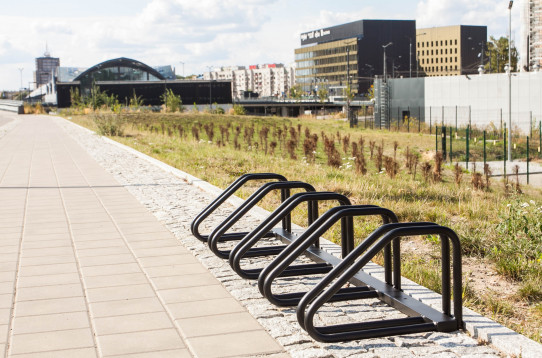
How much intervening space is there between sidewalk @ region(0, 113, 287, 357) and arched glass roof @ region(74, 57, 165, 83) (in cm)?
11005

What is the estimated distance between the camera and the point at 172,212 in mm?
9688

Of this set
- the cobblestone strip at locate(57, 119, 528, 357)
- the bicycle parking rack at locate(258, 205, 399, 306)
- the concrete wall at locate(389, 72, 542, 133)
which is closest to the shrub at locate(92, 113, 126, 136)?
the concrete wall at locate(389, 72, 542, 133)

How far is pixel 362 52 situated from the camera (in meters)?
150

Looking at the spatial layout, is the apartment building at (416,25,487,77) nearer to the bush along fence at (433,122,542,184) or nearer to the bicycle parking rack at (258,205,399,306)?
the bush along fence at (433,122,542,184)

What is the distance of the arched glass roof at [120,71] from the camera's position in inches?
4700

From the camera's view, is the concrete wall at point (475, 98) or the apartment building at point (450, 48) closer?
the concrete wall at point (475, 98)

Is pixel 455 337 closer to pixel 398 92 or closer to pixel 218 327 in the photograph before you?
pixel 218 327

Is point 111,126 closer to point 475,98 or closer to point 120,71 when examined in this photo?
point 475,98

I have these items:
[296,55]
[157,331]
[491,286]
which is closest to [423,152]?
[491,286]

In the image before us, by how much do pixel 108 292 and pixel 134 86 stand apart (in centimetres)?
10949

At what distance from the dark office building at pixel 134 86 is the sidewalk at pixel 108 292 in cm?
9889

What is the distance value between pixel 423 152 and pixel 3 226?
2251 centimetres

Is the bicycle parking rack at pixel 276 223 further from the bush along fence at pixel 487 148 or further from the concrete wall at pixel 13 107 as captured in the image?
the concrete wall at pixel 13 107

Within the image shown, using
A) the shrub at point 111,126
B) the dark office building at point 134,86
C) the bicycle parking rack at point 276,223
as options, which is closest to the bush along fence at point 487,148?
the shrub at point 111,126
